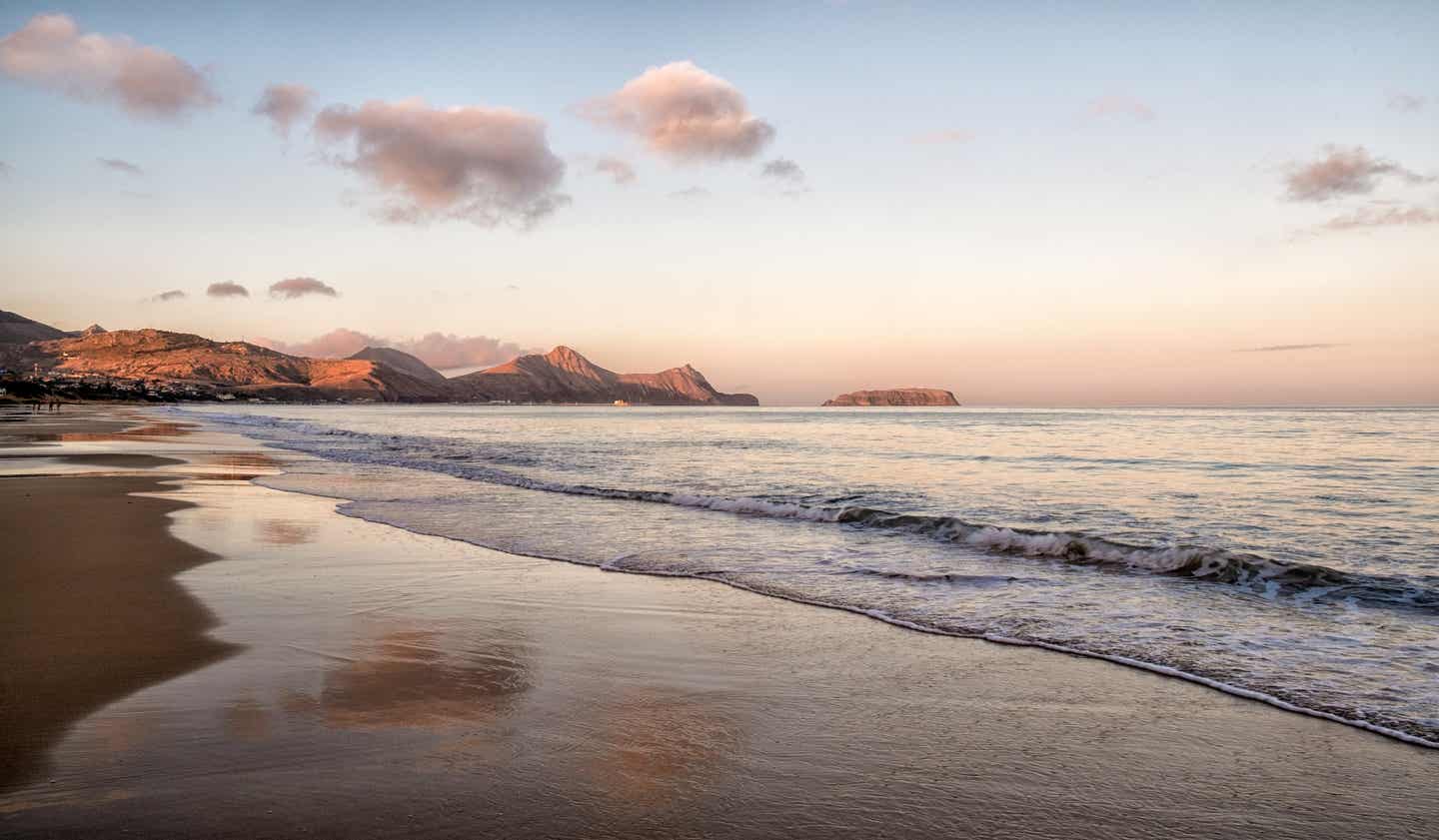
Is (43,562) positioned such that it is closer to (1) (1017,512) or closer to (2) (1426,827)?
(2) (1426,827)

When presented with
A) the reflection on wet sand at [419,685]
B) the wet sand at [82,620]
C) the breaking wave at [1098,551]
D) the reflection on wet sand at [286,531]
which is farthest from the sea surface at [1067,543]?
the wet sand at [82,620]

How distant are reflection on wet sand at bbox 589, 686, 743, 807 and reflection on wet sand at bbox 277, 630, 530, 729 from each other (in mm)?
793

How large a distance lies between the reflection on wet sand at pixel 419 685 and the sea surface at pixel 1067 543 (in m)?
3.78

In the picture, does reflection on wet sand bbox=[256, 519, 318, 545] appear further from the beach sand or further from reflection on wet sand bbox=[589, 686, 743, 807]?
reflection on wet sand bbox=[589, 686, 743, 807]

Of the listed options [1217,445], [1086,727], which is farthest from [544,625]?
[1217,445]

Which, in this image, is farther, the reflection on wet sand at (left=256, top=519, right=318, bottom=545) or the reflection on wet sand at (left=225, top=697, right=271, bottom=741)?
the reflection on wet sand at (left=256, top=519, right=318, bottom=545)

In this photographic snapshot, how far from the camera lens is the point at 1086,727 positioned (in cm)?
494

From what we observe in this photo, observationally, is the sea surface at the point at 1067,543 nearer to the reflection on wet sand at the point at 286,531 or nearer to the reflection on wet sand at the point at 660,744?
the reflection on wet sand at the point at 286,531

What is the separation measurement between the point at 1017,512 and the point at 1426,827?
1305 cm

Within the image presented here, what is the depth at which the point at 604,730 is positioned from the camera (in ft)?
15.1

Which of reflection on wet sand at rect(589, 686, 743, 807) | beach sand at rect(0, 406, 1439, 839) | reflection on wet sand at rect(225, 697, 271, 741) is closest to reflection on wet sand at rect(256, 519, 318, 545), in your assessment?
beach sand at rect(0, 406, 1439, 839)

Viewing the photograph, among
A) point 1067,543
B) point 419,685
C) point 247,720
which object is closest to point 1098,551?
point 1067,543

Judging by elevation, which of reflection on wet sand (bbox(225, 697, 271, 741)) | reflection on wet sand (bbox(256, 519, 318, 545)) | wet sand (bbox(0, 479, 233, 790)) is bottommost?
reflection on wet sand (bbox(256, 519, 318, 545))

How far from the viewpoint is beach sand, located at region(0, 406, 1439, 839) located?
3.59m
